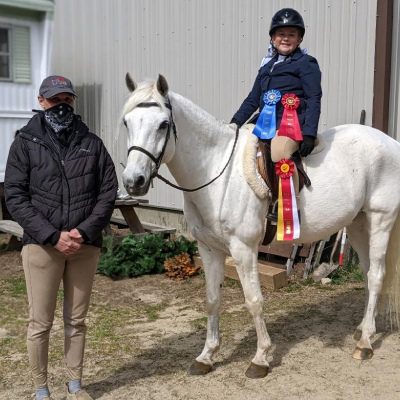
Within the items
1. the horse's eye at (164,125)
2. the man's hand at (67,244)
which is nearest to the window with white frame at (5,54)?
the horse's eye at (164,125)


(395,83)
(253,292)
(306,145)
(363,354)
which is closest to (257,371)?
(253,292)

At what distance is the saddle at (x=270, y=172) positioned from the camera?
3.59 meters

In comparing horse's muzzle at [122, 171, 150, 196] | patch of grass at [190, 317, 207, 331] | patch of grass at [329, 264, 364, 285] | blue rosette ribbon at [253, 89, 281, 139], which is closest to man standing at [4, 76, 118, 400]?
horse's muzzle at [122, 171, 150, 196]

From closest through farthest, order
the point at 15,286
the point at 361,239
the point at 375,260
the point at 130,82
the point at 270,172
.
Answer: the point at 130,82, the point at 270,172, the point at 375,260, the point at 361,239, the point at 15,286

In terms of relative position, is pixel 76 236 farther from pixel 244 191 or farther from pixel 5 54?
pixel 5 54

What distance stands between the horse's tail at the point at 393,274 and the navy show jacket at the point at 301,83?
51.4 inches

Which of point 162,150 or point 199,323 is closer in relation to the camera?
point 162,150

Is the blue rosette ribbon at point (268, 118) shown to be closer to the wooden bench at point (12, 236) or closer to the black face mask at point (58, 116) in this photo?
the black face mask at point (58, 116)

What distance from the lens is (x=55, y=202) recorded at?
2.96 m

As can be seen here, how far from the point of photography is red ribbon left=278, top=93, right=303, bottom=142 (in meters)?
3.61

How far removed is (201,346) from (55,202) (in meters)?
A: 2.01

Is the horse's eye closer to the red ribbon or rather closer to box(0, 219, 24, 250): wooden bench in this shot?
the red ribbon

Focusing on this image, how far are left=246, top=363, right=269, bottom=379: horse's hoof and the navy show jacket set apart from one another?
1716 mm

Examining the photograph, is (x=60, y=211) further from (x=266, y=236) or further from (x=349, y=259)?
(x=349, y=259)
